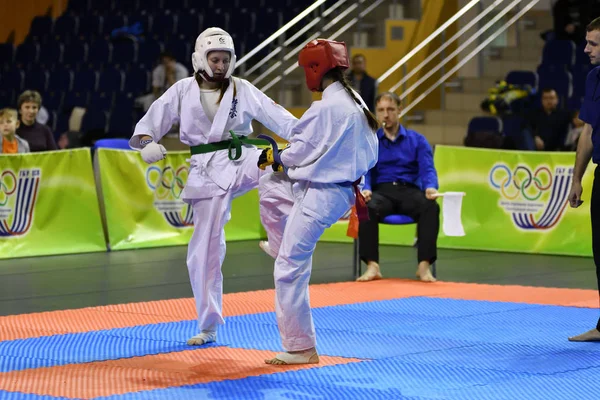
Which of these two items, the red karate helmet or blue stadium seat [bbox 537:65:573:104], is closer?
the red karate helmet

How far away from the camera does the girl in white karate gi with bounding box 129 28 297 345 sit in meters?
5.53

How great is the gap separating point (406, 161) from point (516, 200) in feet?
7.21

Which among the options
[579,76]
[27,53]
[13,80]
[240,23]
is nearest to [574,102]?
[579,76]

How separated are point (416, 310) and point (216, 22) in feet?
33.7

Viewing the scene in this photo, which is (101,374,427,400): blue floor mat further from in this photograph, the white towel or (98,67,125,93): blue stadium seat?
(98,67,125,93): blue stadium seat

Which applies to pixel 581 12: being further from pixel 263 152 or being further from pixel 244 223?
pixel 263 152

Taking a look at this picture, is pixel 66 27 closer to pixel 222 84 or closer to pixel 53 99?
pixel 53 99

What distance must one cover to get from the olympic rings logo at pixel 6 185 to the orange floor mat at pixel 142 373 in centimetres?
490

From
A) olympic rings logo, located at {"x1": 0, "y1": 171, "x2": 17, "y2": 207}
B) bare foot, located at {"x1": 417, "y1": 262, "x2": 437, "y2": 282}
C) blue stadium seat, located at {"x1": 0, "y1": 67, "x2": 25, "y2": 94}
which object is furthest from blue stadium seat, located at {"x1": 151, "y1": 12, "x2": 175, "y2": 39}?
bare foot, located at {"x1": 417, "y1": 262, "x2": 437, "y2": 282}

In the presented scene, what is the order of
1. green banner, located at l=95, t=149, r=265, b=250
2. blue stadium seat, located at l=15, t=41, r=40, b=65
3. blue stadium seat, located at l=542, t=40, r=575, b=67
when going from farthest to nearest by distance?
blue stadium seat, located at l=15, t=41, r=40, b=65
blue stadium seat, located at l=542, t=40, r=575, b=67
green banner, located at l=95, t=149, r=265, b=250

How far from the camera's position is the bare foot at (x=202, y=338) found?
5520mm

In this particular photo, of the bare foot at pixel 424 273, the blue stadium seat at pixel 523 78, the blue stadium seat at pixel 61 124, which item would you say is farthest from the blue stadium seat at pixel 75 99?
the bare foot at pixel 424 273

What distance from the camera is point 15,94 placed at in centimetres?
1748

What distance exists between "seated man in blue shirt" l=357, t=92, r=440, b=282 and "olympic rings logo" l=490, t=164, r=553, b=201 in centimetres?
202
